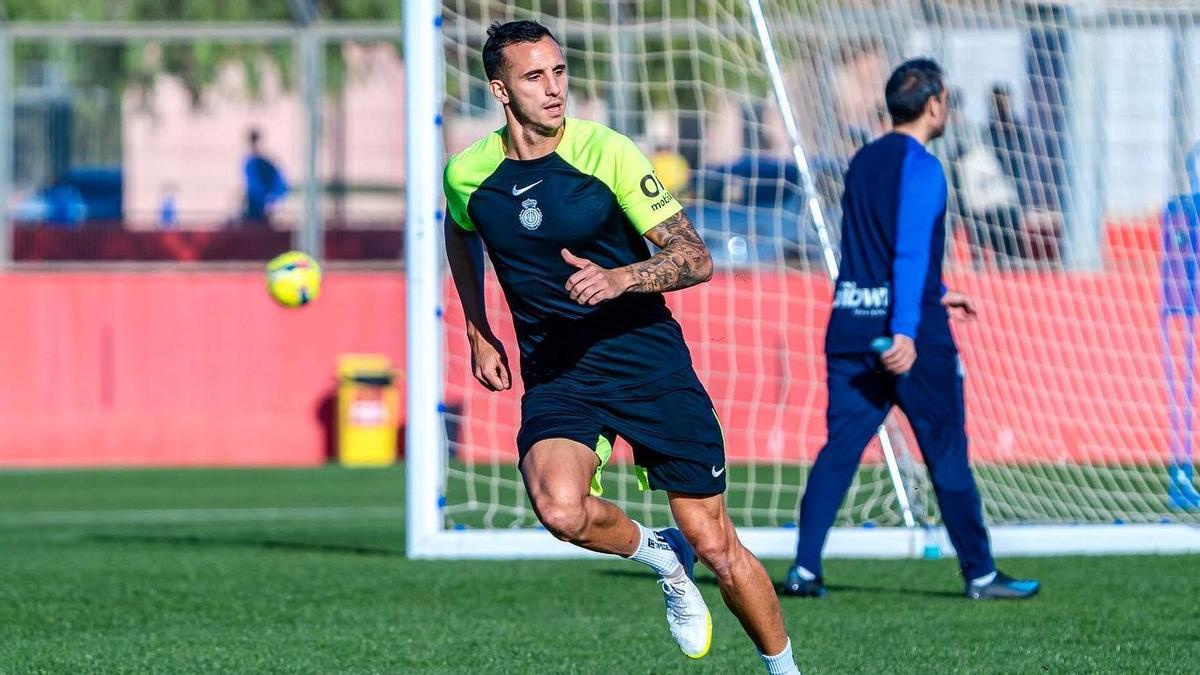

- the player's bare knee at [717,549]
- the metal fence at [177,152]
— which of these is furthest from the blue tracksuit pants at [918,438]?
the metal fence at [177,152]

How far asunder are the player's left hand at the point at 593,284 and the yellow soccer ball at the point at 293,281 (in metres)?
5.15

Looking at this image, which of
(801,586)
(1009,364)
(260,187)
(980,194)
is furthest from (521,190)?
(260,187)

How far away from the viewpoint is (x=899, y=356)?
7.39 metres

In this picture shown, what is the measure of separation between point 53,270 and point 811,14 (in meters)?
8.31

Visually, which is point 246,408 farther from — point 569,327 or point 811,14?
point 569,327

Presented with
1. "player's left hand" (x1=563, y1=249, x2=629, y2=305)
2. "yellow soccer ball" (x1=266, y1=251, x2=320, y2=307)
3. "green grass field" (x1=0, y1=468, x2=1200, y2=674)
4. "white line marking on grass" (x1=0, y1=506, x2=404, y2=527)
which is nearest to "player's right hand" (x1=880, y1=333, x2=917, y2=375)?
"green grass field" (x1=0, y1=468, x2=1200, y2=674)

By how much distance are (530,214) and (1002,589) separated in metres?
3.26

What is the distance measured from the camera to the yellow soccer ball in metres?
10.1

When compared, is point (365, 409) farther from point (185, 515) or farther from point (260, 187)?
point (185, 515)

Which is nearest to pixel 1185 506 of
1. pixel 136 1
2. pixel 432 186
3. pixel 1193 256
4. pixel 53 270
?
pixel 1193 256

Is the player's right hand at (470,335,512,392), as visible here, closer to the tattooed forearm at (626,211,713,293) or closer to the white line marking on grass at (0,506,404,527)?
the tattooed forearm at (626,211,713,293)

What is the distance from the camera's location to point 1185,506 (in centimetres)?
1107

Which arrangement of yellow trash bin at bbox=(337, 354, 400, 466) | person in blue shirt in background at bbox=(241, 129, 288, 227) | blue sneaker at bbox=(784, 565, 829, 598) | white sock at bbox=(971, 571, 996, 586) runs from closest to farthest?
white sock at bbox=(971, 571, 996, 586)
blue sneaker at bbox=(784, 565, 829, 598)
yellow trash bin at bbox=(337, 354, 400, 466)
person in blue shirt in background at bbox=(241, 129, 288, 227)

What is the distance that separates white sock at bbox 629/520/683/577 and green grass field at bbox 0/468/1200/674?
0.71 m
